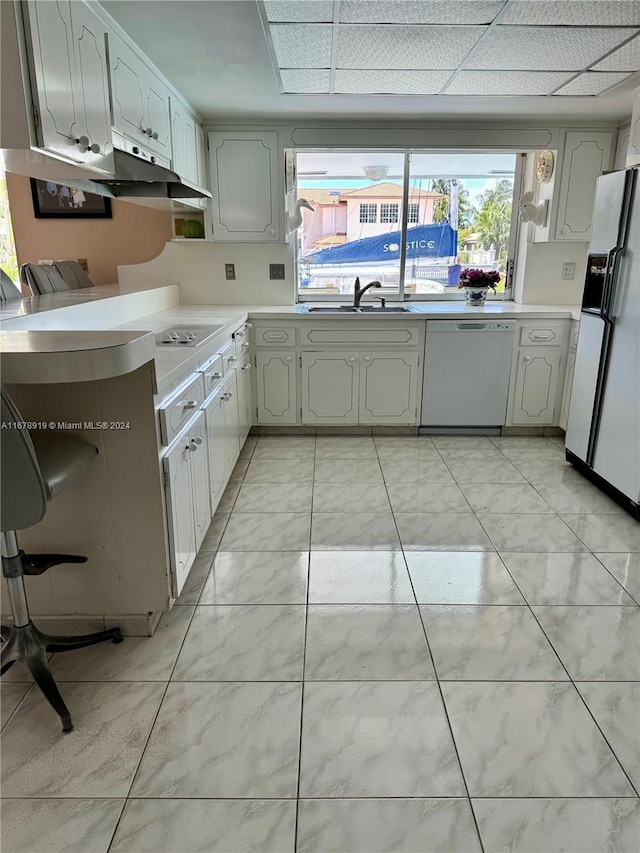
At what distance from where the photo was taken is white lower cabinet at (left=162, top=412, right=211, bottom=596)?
1.93 metres

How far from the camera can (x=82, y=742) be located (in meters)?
1.54

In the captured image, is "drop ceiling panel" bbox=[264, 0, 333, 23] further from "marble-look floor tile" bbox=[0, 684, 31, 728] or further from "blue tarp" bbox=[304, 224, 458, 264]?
"marble-look floor tile" bbox=[0, 684, 31, 728]

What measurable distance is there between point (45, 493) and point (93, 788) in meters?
0.75

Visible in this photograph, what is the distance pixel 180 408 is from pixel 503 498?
188 cm

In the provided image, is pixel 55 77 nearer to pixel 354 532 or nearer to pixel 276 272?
pixel 354 532

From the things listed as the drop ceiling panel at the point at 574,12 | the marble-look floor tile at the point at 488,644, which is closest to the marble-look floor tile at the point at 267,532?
the marble-look floor tile at the point at 488,644

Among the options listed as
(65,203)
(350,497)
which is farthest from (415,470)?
(65,203)

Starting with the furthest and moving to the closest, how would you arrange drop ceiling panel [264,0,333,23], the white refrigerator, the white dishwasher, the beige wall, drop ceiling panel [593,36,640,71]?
the beige wall, the white dishwasher, the white refrigerator, drop ceiling panel [593,36,640,71], drop ceiling panel [264,0,333,23]

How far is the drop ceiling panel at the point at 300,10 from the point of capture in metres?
2.17

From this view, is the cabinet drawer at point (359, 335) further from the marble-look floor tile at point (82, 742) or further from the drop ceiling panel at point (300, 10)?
the marble-look floor tile at point (82, 742)

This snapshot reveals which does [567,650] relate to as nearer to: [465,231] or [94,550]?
[94,550]

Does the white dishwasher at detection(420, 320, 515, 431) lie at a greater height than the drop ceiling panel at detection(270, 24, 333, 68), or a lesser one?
lesser

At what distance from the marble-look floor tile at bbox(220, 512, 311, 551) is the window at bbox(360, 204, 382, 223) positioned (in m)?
2.59

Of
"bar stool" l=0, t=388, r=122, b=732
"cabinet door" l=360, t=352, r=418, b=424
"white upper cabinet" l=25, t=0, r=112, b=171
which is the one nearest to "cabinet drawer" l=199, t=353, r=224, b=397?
"bar stool" l=0, t=388, r=122, b=732
